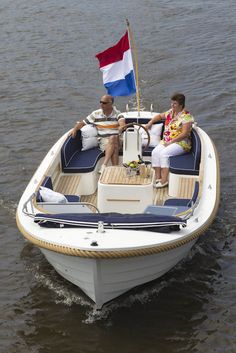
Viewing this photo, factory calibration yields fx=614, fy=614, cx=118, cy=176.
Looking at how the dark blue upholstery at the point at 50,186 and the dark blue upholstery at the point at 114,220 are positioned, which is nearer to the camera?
the dark blue upholstery at the point at 114,220

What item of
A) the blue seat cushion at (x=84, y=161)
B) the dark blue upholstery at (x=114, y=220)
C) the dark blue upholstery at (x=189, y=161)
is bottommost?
the blue seat cushion at (x=84, y=161)

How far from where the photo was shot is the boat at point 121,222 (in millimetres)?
6531

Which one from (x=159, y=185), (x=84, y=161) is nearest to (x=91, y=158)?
(x=84, y=161)

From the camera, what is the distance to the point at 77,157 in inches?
370

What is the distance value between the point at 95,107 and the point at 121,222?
7.60 meters

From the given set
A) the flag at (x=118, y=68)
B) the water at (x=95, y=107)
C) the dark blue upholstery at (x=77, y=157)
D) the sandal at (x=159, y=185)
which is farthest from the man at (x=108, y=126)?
the water at (x=95, y=107)

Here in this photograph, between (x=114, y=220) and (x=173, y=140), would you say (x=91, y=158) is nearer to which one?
(x=173, y=140)

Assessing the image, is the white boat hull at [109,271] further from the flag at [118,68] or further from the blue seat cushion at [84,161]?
the flag at [118,68]

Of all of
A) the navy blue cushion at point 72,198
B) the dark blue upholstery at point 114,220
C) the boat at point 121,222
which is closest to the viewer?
the boat at point 121,222

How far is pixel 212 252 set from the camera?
846 centimetres

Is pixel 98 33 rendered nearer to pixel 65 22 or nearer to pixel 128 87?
pixel 65 22

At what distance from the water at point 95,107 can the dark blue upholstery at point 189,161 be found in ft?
3.36

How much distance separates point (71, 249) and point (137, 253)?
690mm

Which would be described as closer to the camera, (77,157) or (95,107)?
(77,157)
